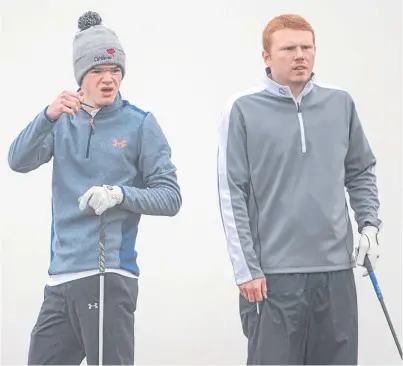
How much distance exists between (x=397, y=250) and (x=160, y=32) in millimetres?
1162

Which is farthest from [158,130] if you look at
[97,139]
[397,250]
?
[397,250]

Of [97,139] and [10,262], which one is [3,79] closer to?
[10,262]

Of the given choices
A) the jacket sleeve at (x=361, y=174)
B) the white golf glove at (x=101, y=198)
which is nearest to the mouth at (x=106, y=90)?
the white golf glove at (x=101, y=198)

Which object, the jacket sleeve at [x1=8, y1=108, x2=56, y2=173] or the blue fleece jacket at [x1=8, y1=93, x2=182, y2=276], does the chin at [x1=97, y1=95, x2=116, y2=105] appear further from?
the jacket sleeve at [x1=8, y1=108, x2=56, y2=173]

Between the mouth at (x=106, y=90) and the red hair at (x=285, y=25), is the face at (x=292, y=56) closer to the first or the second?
the red hair at (x=285, y=25)

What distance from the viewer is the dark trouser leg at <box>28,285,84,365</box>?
7.05ft

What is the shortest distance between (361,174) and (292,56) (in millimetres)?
373

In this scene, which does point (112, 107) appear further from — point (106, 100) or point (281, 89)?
point (281, 89)

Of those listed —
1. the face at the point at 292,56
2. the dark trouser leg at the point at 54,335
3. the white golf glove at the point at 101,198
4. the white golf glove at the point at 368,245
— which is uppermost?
the face at the point at 292,56

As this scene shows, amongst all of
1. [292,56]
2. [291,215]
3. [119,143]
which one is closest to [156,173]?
[119,143]

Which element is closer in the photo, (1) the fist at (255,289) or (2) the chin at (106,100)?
(1) the fist at (255,289)

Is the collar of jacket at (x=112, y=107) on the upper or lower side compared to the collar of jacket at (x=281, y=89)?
lower

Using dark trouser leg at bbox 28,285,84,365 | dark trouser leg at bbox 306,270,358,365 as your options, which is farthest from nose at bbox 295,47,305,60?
dark trouser leg at bbox 28,285,84,365

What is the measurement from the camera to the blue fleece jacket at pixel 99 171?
7.03ft
